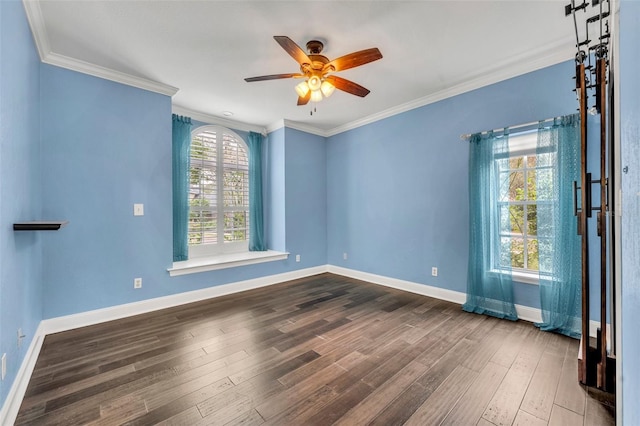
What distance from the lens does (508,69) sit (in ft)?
9.51

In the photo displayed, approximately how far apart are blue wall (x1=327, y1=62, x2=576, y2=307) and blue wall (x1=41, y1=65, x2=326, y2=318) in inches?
99.1

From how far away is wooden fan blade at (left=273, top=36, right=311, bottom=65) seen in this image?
1.88 m

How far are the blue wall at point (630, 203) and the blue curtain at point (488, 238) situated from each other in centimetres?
201

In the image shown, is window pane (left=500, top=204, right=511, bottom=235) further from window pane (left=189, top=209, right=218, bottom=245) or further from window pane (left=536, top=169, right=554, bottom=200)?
window pane (left=189, top=209, right=218, bottom=245)

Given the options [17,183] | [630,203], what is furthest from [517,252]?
[17,183]

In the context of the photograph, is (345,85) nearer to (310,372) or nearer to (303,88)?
(303,88)

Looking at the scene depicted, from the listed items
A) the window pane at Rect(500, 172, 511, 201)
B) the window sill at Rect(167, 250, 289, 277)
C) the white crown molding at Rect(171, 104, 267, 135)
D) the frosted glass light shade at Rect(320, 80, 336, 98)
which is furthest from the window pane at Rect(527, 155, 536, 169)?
the white crown molding at Rect(171, 104, 267, 135)

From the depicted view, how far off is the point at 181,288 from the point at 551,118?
4479mm

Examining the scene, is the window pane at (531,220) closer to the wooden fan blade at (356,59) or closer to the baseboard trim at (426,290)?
the baseboard trim at (426,290)

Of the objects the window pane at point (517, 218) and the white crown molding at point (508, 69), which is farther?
the window pane at point (517, 218)

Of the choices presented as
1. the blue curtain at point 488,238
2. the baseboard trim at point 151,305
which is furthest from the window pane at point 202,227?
the blue curtain at point 488,238

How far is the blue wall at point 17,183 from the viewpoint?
1.50 meters

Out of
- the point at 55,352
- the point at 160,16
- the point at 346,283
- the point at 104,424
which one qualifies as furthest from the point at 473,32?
the point at 55,352

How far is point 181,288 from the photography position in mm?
3443
